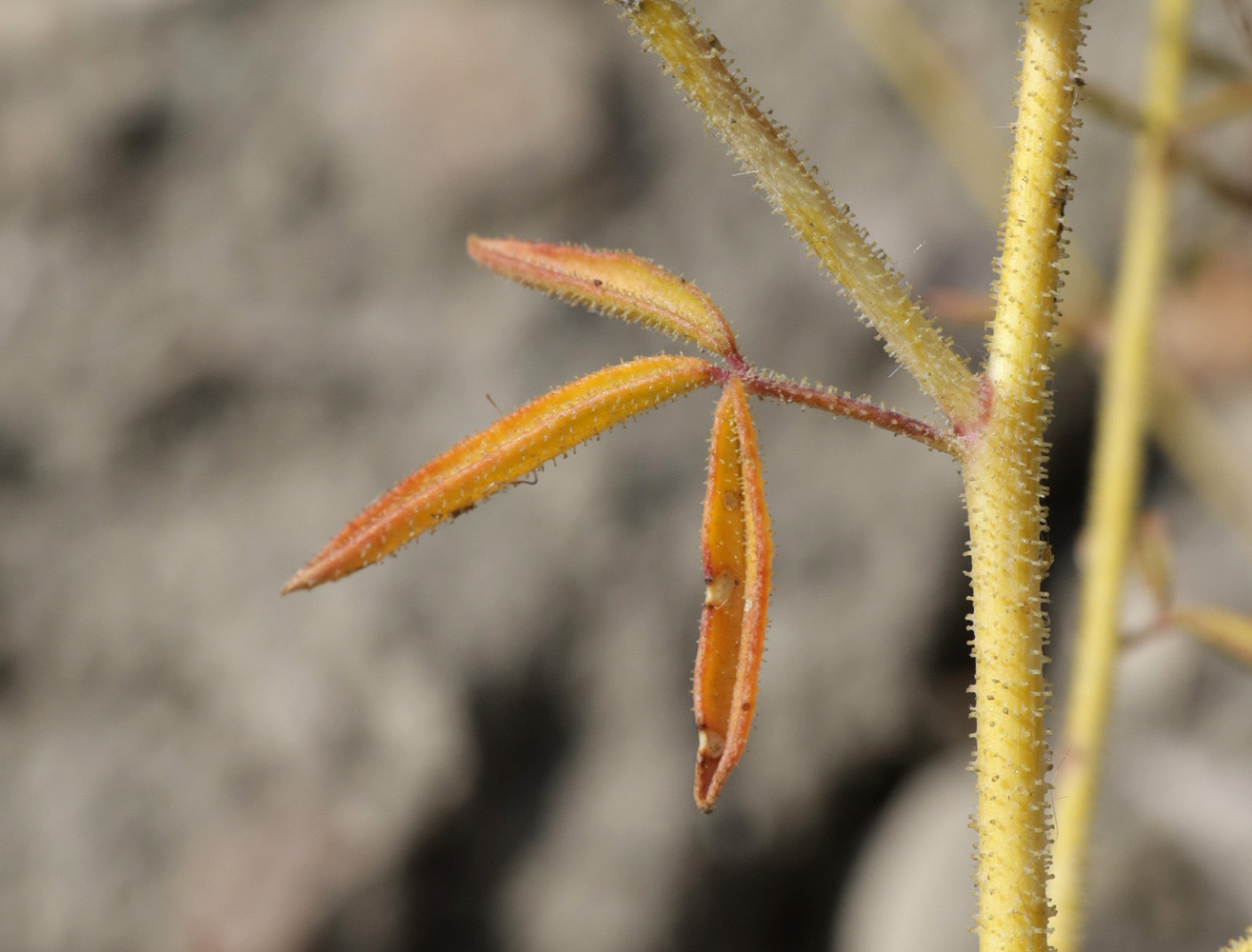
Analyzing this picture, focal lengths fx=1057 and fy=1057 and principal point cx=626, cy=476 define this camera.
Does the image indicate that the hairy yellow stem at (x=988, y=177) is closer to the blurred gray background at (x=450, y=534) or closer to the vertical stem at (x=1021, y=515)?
the blurred gray background at (x=450, y=534)

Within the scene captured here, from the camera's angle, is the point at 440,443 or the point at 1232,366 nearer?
the point at 440,443

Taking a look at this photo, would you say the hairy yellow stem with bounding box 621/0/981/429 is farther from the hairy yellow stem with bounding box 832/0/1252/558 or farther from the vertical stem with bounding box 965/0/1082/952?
the hairy yellow stem with bounding box 832/0/1252/558

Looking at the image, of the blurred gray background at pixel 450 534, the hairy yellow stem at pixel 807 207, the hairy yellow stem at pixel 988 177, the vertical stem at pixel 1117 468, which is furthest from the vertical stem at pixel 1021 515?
the blurred gray background at pixel 450 534

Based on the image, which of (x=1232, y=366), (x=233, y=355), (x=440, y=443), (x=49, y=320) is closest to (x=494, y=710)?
(x=440, y=443)

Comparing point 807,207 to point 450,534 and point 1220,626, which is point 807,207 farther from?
point 450,534

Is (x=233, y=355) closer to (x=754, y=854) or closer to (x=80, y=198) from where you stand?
(x=80, y=198)
